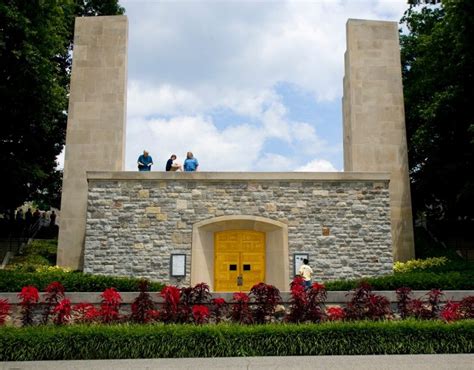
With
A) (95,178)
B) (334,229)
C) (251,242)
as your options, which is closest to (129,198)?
(95,178)

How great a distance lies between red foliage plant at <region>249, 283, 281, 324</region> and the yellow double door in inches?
255

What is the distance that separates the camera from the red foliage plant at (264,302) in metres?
9.89

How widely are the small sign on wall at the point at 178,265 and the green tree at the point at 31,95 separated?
997cm

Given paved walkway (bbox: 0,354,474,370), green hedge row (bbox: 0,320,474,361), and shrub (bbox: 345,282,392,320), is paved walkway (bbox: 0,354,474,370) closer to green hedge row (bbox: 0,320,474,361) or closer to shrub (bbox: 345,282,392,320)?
green hedge row (bbox: 0,320,474,361)

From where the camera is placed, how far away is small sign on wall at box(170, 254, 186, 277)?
1574cm

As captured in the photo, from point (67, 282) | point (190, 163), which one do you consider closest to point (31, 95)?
point (190, 163)

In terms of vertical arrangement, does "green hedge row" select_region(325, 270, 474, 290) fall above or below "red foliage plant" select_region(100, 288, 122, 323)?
above

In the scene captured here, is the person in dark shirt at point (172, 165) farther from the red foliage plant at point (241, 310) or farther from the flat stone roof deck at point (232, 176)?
the red foliage plant at point (241, 310)

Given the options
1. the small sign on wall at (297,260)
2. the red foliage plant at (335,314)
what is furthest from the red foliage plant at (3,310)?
the small sign on wall at (297,260)

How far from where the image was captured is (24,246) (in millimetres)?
22688

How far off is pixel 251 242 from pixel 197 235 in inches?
76.1

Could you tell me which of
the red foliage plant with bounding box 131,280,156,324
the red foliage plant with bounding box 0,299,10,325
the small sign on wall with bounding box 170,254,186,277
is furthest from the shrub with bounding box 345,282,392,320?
the small sign on wall with bounding box 170,254,186,277

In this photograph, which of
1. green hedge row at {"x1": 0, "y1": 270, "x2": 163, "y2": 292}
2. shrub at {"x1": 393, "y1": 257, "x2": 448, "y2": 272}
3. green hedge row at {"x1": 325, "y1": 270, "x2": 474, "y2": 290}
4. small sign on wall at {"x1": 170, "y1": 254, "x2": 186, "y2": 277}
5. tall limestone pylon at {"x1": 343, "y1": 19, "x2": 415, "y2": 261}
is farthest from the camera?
tall limestone pylon at {"x1": 343, "y1": 19, "x2": 415, "y2": 261}

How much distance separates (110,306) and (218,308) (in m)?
2.10
